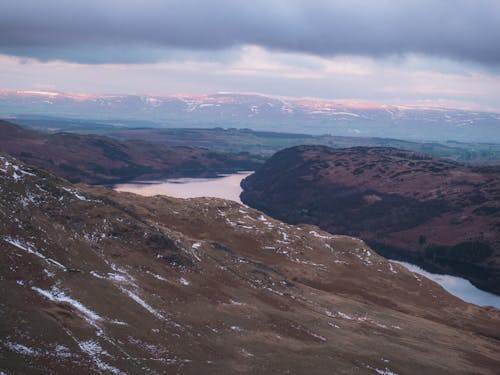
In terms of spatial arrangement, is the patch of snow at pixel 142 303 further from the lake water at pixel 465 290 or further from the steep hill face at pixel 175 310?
the lake water at pixel 465 290

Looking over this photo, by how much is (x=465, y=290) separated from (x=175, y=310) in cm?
11926

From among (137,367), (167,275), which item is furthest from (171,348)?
(167,275)

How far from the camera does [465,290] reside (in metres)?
150

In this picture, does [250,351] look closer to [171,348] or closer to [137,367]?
[171,348]

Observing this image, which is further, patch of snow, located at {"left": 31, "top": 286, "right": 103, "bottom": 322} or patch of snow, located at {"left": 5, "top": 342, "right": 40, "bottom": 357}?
patch of snow, located at {"left": 31, "top": 286, "right": 103, "bottom": 322}

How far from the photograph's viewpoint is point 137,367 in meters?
43.8

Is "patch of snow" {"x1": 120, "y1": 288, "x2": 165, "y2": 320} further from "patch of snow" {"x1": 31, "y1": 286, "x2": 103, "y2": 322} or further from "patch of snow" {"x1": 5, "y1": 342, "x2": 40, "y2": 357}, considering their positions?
"patch of snow" {"x1": 5, "y1": 342, "x2": 40, "y2": 357}

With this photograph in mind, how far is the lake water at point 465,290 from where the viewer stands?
5468 inches

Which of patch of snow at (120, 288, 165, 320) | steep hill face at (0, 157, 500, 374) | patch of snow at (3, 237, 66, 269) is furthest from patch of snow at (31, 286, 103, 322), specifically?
patch of snow at (120, 288, 165, 320)

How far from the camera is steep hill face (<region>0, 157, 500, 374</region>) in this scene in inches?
1786

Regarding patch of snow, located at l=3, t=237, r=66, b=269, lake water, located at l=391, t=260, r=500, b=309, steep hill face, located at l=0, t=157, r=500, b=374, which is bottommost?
lake water, located at l=391, t=260, r=500, b=309

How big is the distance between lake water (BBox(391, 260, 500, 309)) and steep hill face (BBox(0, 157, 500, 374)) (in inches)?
1385

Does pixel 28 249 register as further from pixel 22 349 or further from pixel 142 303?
pixel 22 349

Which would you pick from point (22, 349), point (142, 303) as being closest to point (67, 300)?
point (142, 303)
